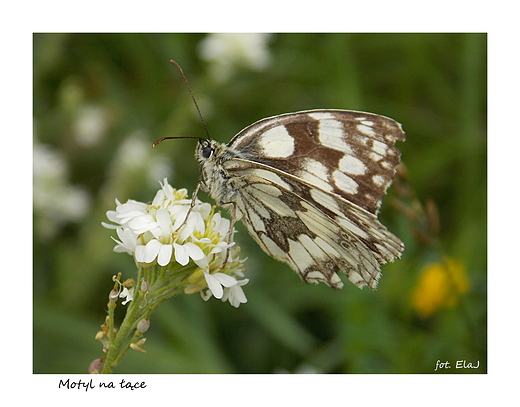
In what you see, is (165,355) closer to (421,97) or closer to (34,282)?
(34,282)

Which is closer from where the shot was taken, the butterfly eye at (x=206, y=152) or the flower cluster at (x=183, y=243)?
the flower cluster at (x=183, y=243)

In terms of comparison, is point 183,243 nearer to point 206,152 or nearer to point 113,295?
point 113,295

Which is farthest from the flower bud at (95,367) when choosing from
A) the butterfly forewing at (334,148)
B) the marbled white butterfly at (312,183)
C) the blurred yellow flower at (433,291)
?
the blurred yellow flower at (433,291)

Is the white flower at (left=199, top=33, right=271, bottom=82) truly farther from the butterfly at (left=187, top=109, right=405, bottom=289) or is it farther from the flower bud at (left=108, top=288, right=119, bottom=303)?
the flower bud at (left=108, top=288, right=119, bottom=303)

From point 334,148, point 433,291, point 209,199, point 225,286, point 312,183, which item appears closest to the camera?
point 225,286

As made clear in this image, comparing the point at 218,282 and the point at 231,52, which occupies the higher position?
the point at 231,52

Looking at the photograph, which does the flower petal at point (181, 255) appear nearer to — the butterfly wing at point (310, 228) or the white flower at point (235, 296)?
the white flower at point (235, 296)

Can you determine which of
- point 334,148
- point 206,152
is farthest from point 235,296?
point 334,148
